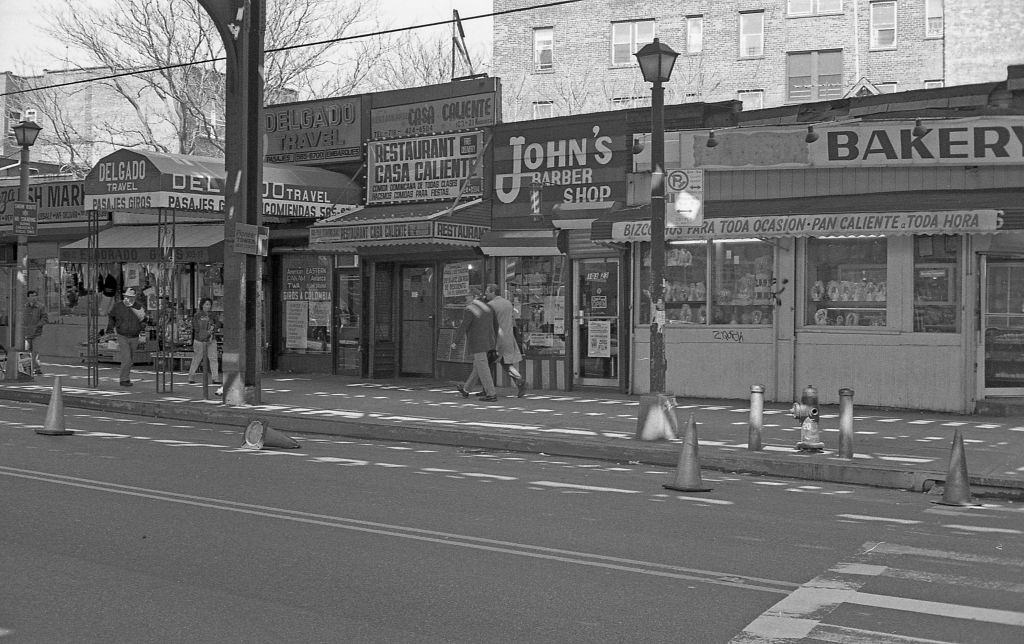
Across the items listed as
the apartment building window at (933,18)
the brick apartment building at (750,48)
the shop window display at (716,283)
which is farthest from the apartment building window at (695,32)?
the shop window display at (716,283)

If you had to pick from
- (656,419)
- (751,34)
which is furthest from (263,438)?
(751,34)

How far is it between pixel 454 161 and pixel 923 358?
8992 millimetres

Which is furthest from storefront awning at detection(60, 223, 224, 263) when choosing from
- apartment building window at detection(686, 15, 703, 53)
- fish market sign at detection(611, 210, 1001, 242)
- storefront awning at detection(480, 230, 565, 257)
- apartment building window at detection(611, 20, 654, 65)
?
apartment building window at detection(686, 15, 703, 53)

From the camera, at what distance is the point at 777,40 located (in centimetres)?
4609

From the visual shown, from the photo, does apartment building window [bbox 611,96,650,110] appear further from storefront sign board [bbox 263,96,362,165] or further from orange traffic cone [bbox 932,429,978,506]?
orange traffic cone [bbox 932,429,978,506]

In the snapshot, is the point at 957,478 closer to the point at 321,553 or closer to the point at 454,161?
the point at 321,553

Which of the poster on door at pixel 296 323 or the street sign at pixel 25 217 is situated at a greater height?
the street sign at pixel 25 217

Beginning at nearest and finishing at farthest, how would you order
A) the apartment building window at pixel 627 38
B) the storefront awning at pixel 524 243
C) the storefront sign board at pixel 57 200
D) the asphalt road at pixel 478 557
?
the asphalt road at pixel 478 557, the storefront awning at pixel 524 243, the storefront sign board at pixel 57 200, the apartment building window at pixel 627 38

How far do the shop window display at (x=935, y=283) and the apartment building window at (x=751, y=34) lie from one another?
104 feet

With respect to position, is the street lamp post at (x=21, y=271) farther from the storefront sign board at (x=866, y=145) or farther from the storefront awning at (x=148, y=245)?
the storefront sign board at (x=866, y=145)

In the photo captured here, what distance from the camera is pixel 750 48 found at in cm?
4678

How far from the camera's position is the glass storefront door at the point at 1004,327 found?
16.3 m

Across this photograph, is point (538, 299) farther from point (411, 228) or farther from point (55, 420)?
point (55, 420)

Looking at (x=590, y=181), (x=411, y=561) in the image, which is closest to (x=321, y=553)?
(x=411, y=561)
